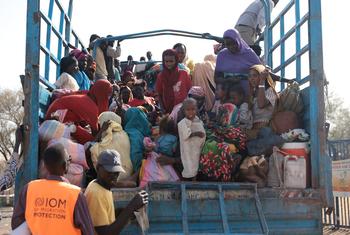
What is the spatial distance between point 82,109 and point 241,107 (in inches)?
54.8

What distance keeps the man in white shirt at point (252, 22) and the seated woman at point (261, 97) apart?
105 inches

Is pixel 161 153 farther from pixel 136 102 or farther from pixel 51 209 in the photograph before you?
pixel 136 102

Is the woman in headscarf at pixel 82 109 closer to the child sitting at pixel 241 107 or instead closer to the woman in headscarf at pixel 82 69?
the child sitting at pixel 241 107

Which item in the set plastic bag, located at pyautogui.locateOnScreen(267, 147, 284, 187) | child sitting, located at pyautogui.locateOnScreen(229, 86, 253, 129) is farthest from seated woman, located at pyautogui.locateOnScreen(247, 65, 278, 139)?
plastic bag, located at pyautogui.locateOnScreen(267, 147, 284, 187)

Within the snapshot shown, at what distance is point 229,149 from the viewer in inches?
139

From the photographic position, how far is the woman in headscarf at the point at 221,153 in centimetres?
344

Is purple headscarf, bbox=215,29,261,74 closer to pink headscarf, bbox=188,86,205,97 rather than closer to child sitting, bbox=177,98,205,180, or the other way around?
pink headscarf, bbox=188,86,205,97

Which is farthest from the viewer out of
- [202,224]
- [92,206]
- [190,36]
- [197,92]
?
[190,36]

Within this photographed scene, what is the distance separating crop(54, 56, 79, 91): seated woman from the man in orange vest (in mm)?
2348

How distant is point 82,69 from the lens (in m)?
5.88

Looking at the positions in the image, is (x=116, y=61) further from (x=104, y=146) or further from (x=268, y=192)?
(x=268, y=192)

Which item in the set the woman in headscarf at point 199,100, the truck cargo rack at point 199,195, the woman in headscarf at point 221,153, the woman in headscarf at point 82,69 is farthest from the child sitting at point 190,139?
the woman in headscarf at point 82,69

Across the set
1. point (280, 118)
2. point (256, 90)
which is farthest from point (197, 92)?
point (280, 118)

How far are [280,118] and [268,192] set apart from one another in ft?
2.50
